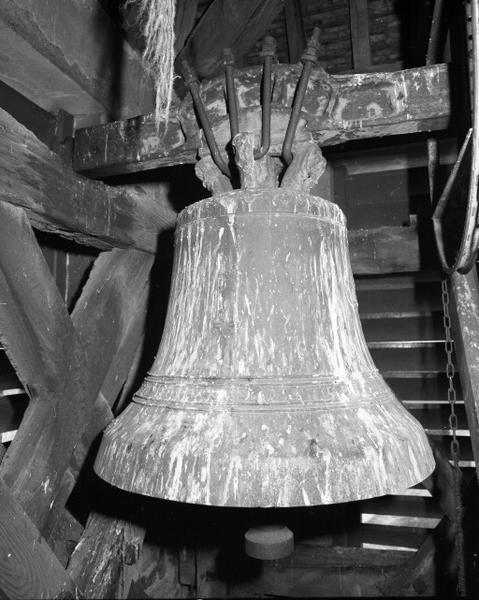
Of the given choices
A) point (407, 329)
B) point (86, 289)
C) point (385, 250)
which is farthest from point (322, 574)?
point (86, 289)

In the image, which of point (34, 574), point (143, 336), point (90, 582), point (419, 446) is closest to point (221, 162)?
point (419, 446)

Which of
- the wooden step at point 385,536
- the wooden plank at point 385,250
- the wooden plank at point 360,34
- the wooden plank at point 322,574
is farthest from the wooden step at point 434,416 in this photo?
the wooden plank at point 360,34

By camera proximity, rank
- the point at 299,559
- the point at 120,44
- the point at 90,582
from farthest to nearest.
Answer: the point at 299,559 < the point at 120,44 < the point at 90,582

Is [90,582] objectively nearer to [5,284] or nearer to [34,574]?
[34,574]

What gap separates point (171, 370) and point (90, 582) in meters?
1.03

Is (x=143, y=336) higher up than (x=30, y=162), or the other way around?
(x=30, y=162)

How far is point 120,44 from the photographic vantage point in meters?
1.79

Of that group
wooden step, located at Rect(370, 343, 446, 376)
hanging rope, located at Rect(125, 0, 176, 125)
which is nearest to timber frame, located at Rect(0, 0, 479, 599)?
hanging rope, located at Rect(125, 0, 176, 125)

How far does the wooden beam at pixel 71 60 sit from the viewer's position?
1373 mm

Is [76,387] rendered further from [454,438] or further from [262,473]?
[454,438]

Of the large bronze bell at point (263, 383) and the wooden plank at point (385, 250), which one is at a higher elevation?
the wooden plank at point (385, 250)

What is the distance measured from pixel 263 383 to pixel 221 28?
1.55 meters

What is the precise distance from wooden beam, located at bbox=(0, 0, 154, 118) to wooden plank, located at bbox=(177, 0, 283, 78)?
22cm

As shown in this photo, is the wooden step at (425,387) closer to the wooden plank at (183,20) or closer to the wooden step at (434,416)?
the wooden step at (434,416)
